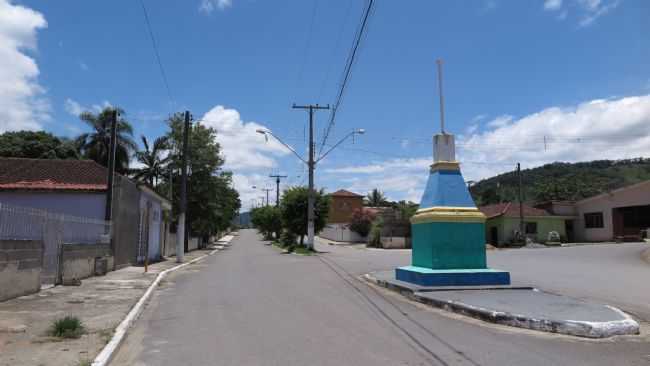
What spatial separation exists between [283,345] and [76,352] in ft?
9.12

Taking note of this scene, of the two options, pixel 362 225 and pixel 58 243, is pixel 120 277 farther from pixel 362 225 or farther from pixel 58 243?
pixel 362 225

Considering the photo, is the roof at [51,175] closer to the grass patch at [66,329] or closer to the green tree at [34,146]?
the grass patch at [66,329]

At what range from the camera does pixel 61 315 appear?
9.88 metres

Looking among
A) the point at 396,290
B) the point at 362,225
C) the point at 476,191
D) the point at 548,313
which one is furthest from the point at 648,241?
the point at 476,191

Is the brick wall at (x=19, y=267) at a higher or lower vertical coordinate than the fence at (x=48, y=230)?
lower

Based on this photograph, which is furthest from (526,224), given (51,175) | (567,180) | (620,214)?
(567,180)

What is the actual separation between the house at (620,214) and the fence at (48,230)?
4208 centimetres

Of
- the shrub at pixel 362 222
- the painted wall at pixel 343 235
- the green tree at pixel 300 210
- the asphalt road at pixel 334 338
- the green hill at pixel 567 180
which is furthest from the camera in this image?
the green hill at pixel 567 180

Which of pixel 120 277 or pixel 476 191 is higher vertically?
pixel 476 191

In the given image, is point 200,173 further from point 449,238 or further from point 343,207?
point 343,207

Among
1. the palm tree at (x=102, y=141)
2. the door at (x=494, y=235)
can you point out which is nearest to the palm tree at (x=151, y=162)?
the palm tree at (x=102, y=141)

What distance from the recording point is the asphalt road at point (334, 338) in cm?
671

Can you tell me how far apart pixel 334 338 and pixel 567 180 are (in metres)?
85.9

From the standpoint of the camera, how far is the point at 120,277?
1828 centimetres
